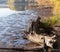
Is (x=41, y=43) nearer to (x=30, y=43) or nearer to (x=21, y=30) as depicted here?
(x=30, y=43)

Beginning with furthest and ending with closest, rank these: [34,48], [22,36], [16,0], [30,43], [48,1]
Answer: [16,0] → [48,1] → [22,36] → [30,43] → [34,48]

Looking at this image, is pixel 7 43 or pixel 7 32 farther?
pixel 7 32

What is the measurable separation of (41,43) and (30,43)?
21cm

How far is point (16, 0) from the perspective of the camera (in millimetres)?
11523

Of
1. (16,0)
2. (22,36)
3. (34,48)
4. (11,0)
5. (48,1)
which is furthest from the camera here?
(16,0)

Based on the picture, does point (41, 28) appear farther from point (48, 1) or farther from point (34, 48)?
point (48, 1)

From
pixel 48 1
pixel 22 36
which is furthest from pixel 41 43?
pixel 48 1

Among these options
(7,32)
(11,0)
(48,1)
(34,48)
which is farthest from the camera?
(11,0)

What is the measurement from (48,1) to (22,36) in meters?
4.43

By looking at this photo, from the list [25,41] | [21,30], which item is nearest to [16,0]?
[21,30]

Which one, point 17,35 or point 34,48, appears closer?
point 34,48

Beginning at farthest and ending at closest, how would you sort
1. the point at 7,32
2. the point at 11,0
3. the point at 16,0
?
the point at 16,0 < the point at 11,0 < the point at 7,32

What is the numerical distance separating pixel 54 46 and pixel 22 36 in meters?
0.71

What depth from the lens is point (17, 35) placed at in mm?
3787
